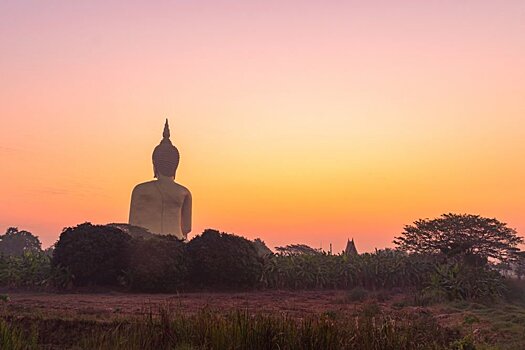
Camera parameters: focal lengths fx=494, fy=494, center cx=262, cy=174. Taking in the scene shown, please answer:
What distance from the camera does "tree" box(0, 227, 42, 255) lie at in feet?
202

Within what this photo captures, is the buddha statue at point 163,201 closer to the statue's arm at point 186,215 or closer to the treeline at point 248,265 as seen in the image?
the statue's arm at point 186,215

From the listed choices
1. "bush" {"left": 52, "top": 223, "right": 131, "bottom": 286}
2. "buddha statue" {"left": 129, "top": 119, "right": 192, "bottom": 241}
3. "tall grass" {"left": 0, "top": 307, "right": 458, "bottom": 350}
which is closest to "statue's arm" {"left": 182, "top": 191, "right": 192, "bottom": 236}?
"buddha statue" {"left": 129, "top": 119, "right": 192, "bottom": 241}

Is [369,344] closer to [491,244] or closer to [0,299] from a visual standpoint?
[0,299]

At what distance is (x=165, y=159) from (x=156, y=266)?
953 inches

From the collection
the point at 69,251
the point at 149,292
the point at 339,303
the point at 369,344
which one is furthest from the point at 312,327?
the point at 69,251

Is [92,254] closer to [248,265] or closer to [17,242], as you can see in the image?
[248,265]

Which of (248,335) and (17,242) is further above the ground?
(17,242)

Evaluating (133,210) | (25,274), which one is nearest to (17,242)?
(133,210)

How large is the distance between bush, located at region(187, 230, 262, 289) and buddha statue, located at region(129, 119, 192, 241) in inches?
699

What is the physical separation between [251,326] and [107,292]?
18377 millimetres

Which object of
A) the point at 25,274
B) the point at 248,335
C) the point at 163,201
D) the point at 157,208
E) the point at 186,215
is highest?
the point at 163,201

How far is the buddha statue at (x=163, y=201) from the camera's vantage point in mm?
44781

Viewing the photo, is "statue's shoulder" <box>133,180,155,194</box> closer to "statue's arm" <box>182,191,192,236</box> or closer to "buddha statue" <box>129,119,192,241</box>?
"buddha statue" <box>129,119,192,241</box>

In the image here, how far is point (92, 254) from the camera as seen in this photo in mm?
24422
